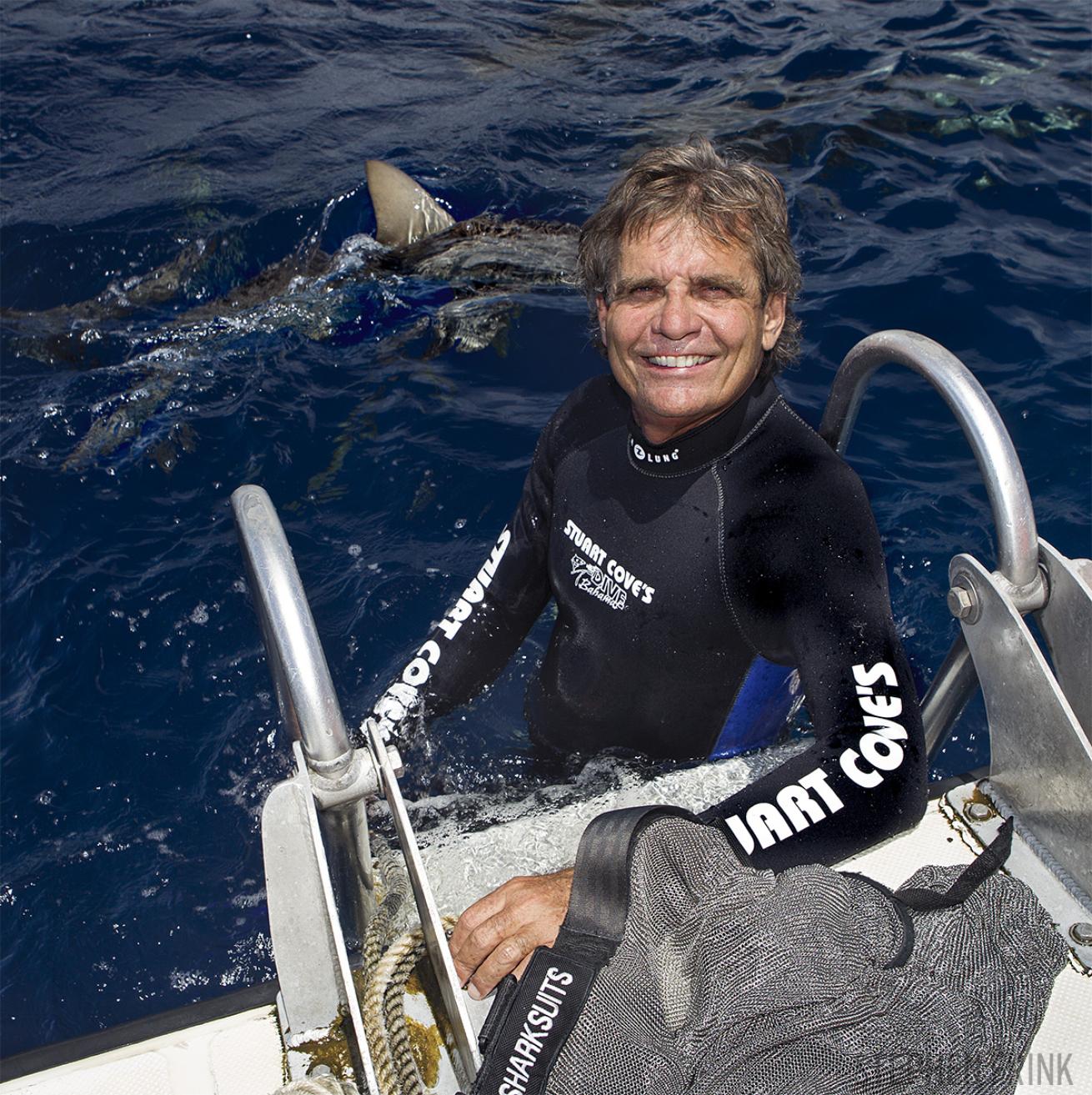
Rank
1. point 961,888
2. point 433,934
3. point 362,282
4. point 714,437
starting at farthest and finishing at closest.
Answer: point 362,282 < point 714,437 < point 961,888 < point 433,934

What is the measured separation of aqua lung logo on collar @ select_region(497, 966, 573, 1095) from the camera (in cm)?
134

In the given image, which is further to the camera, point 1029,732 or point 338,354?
point 338,354

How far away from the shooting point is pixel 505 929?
1.74m

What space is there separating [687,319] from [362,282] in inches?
156

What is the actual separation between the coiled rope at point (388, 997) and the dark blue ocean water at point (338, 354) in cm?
138

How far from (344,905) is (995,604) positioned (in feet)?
4.22

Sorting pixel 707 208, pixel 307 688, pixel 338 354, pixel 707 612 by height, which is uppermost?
pixel 707 208

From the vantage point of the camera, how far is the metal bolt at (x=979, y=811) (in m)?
2.03

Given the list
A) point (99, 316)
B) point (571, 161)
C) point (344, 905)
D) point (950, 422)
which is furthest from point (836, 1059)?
point (571, 161)

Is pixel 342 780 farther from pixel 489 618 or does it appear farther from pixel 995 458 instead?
pixel 489 618

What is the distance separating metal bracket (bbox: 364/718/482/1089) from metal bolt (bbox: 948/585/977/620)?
43.3 inches

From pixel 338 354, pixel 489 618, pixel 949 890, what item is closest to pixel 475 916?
pixel 949 890

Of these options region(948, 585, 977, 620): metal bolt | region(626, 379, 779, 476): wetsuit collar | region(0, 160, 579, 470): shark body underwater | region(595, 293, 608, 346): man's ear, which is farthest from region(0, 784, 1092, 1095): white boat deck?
region(0, 160, 579, 470): shark body underwater

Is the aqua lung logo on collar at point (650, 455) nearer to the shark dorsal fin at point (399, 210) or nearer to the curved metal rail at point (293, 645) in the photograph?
the curved metal rail at point (293, 645)
